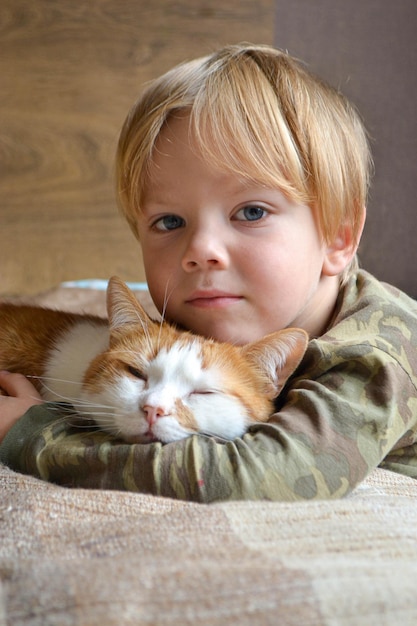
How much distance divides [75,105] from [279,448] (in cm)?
180

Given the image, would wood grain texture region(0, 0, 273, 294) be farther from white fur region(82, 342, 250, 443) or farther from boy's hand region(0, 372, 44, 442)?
white fur region(82, 342, 250, 443)

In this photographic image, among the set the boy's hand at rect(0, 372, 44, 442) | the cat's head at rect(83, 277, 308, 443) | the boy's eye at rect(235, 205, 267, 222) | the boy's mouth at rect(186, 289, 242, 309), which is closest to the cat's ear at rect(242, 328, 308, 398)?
the cat's head at rect(83, 277, 308, 443)

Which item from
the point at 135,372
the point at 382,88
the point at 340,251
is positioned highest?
the point at 382,88

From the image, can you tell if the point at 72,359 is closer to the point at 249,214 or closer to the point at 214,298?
the point at 214,298

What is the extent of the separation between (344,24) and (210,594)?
6.34 feet

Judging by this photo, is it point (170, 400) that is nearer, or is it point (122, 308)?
point (170, 400)

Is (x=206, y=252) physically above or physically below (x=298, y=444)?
above

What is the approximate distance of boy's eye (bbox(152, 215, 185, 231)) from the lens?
4.25 ft

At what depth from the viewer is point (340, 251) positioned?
136 cm

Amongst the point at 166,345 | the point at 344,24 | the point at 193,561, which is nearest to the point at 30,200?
the point at 344,24

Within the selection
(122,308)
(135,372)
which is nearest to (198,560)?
(135,372)

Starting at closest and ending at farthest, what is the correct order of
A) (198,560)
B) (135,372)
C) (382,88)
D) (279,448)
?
1. (198,560)
2. (279,448)
3. (135,372)
4. (382,88)

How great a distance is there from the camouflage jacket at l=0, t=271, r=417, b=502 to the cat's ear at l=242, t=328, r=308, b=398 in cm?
3

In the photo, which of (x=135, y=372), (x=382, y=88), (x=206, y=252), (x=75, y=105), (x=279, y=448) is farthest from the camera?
(x=75, y=105)
